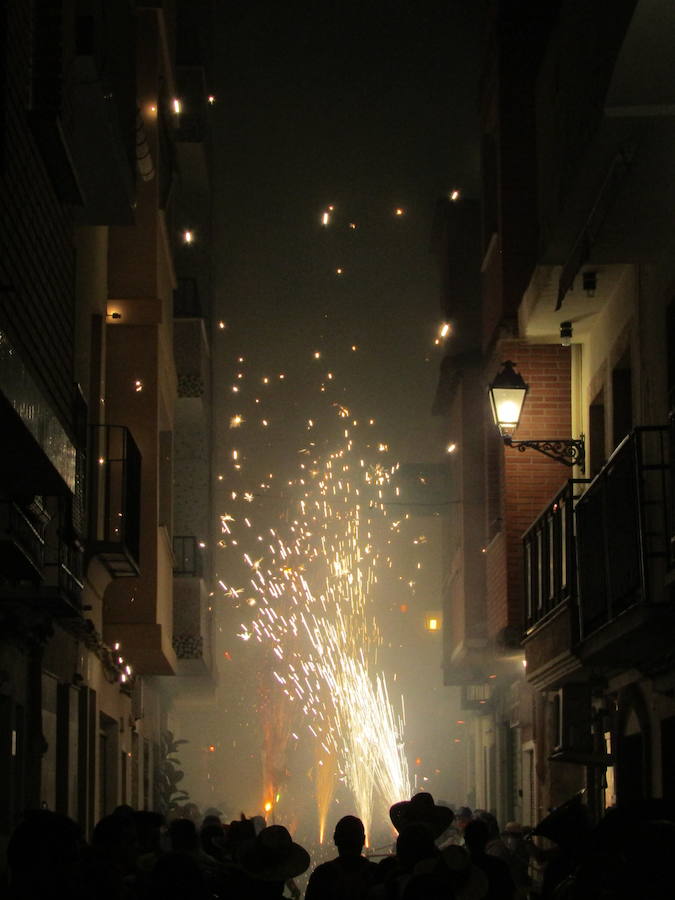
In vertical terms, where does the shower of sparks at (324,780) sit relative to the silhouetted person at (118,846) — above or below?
below

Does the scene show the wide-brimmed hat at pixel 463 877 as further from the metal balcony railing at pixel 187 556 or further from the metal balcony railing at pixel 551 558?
the metal balcony railing at pixel 187 556

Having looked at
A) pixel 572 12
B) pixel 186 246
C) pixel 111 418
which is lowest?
pixel 111 418

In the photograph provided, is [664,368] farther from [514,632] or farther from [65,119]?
[514,632]

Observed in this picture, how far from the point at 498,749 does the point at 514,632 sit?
8.88m

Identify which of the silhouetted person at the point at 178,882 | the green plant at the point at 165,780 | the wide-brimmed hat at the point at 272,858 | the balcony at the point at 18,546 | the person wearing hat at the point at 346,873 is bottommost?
the green plant at the point at 165,780

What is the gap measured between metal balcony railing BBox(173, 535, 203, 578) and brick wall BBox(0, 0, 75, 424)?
11004mm

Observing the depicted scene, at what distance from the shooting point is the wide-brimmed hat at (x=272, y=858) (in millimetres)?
8242

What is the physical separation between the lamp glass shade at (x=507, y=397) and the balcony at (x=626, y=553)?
223 centimetres

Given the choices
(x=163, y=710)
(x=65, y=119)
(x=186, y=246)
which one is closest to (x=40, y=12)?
(x=65, y=119)

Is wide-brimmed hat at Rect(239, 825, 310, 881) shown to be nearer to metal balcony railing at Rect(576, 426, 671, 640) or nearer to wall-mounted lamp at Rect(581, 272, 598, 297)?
metal balcony railing at Rect(576, 426, 671, 640)

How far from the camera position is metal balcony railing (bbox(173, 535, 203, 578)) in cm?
2416

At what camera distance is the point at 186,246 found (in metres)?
28.4

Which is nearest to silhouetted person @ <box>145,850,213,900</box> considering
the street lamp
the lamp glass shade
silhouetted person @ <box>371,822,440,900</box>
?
silhouetted person @ <box>371,822,440,900</box>

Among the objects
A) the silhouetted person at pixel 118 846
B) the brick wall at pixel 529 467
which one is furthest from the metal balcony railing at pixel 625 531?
the brick wall at pixel 529 467
